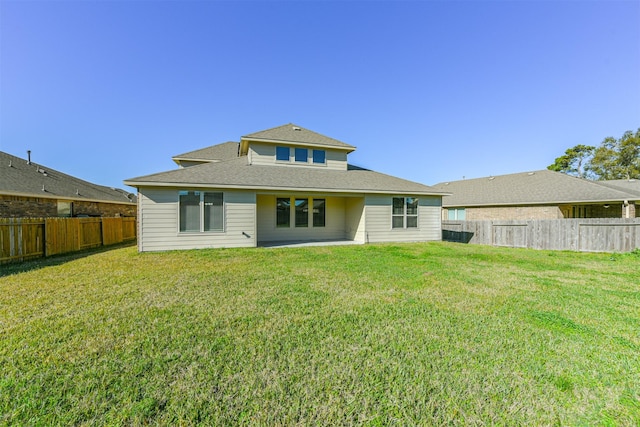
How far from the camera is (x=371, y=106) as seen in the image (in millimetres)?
18125

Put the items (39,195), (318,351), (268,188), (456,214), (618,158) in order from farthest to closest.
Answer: (618,158), (456,214), (39,195), (268,188), (318,351)

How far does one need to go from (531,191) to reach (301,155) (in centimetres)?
1611

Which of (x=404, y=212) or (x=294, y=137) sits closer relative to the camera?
→ (x=404, y=212)

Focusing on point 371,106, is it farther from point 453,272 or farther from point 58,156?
point 58,156

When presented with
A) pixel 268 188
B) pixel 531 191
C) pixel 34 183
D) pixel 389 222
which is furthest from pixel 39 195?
pixel 531 191

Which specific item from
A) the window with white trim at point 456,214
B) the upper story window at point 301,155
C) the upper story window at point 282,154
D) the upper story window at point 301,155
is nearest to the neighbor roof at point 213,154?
the upper story window at point 282,154

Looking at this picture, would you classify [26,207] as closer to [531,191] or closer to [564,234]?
[564,234]

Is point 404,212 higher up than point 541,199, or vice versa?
point 541,199

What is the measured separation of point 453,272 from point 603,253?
334 inches

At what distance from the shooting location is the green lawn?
6.39ft

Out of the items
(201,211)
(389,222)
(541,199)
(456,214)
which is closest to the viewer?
(201,211)

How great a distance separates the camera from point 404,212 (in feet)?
41.1

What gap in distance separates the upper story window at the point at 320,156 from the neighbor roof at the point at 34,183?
542 inches

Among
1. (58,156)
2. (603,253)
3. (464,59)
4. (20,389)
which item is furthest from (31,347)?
(58,156)
